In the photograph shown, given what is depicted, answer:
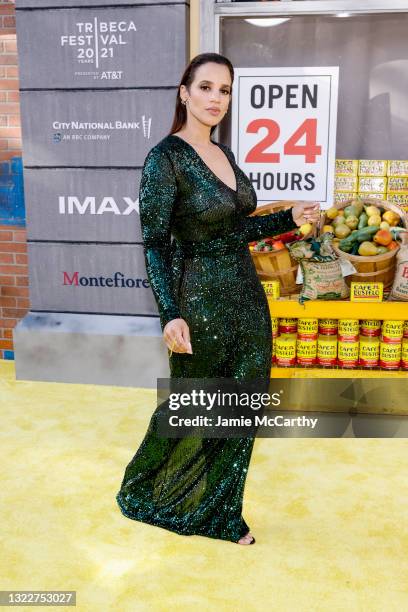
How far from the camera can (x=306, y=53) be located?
175 inches

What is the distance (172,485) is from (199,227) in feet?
3.49

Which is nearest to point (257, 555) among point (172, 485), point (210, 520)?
point (210, 520)

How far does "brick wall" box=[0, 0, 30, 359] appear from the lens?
4.70 m

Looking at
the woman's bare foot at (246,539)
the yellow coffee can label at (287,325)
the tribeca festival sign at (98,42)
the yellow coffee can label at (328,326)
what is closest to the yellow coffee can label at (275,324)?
the yellow coffee can label at (287,325)

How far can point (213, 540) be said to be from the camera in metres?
2.89

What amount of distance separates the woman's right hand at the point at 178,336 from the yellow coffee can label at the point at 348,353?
1849 mm

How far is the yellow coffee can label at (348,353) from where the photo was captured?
406 cm

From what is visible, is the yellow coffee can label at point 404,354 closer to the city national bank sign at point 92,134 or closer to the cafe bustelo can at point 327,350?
the cafe bustelo can at point 327,350

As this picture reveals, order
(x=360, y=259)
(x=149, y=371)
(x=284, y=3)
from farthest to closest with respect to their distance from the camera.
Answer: (x=149, y=371)
(x=284, y=3)
(x=360, y=259)

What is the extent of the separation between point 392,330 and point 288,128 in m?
1.44

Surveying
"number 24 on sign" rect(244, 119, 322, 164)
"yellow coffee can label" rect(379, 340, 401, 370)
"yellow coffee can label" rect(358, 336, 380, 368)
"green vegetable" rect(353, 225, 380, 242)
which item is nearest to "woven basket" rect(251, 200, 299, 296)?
"green vegetable" rect(353, 225, 380, 242)

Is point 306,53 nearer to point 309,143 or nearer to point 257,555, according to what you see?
point 309,143

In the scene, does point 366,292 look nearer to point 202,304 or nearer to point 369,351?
point 369,351

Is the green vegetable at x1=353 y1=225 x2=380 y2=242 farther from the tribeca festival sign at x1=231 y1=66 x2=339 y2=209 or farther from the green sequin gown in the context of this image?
the green sequin gown
